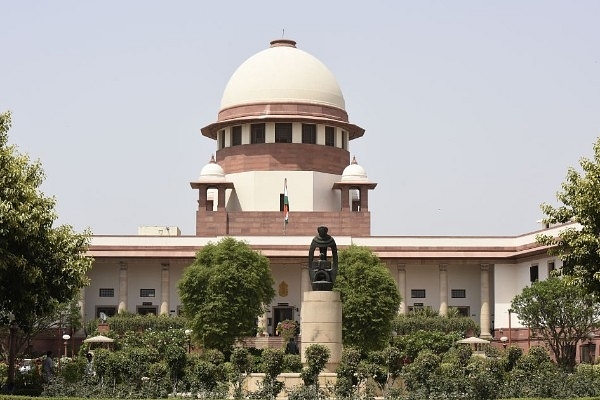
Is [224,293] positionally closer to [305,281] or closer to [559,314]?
[305,281]

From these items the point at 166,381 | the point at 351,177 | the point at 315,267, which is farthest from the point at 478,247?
the point at 166,381

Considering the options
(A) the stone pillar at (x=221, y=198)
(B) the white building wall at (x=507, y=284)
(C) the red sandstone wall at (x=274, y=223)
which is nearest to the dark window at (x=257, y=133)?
(A) the stone pillar at (x=221, y=198)

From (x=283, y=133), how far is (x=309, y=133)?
1702mm

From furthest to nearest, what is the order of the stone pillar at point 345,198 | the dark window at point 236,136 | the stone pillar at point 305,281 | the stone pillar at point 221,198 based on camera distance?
the dark window at point 236,136, the stone pillar at point 345,198, the stone pillar at point 221,198, the stone pillar at point 305,281

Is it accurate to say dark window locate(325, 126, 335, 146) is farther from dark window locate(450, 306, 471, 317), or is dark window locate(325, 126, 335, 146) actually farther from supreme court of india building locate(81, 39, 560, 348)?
dark window locate(450, 306, 471, 317)

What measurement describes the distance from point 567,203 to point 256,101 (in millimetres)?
44356

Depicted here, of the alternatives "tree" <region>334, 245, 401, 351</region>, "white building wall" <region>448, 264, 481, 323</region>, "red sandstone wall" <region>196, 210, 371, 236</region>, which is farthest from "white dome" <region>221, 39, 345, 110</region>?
"tree" <region>334, 245, 401, 351</region>

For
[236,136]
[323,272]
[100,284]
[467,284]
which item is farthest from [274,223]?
[323,272]

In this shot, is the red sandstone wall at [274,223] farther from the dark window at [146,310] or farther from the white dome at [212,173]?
the dark window at [146,310]

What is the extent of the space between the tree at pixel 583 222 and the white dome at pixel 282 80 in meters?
43.7

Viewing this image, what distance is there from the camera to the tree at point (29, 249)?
31.0 metres

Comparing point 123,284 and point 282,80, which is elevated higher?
point 282,80

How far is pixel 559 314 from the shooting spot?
5331cm

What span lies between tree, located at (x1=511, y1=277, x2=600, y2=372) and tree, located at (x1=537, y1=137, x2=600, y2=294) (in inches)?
814
